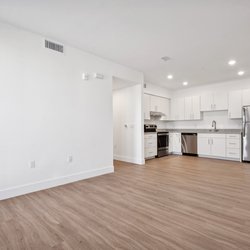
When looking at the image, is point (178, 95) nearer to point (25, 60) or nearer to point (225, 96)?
point (225, 96)

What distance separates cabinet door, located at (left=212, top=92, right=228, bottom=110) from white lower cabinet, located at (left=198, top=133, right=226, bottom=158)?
1016mm

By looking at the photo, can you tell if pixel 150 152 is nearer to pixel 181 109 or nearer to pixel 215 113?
pixel 181 109

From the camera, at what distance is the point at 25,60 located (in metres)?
2.89

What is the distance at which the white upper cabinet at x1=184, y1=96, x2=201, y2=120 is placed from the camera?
256 inches

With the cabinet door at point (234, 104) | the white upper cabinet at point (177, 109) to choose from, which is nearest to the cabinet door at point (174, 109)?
the white upper cabinet at point (177, 109)

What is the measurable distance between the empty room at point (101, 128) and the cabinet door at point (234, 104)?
0.72 metres

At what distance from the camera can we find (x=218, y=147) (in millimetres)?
5734

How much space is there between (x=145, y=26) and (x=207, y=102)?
14.7ft

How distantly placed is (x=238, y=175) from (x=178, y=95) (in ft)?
13.6

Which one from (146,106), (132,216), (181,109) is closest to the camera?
(132,216)

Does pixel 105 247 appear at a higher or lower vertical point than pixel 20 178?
lower

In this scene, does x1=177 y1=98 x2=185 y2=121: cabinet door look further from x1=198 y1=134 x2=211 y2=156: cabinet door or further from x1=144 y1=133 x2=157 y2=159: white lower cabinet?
x1=144 y1=133 x2=157 y2=159: white lower cabinet

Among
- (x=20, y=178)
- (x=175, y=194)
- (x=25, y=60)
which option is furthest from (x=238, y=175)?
(x=25, y=60)

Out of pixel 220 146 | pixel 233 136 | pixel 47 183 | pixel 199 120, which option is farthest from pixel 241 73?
pixel 47 183
